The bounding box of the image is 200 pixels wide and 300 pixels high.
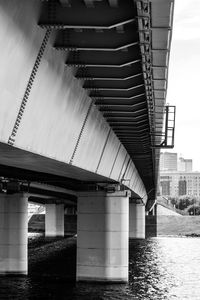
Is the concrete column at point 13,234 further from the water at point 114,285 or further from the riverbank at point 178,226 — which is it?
the riverbank at point 178,226

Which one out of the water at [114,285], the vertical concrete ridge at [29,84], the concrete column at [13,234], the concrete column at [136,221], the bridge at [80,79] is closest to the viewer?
the bridge at [80,79]

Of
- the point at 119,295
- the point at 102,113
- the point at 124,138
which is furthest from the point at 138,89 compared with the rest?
the point at 119,295

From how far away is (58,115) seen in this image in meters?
17.4

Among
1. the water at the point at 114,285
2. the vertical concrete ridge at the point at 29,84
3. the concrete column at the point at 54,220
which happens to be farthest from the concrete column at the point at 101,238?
the concrete column at the point at 54,220

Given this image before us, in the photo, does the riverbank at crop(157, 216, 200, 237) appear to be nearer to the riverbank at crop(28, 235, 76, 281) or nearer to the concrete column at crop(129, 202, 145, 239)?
the concrete column at crop(129, 202, 145, 239)

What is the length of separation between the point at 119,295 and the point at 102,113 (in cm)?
1274

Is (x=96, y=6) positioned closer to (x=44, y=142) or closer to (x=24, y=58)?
(x=24, y=58)

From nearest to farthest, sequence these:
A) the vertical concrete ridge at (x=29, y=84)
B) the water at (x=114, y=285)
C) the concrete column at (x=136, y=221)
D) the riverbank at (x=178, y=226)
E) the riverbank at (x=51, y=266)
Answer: the vertical concrete ridge at (x=29, y=84) → the water at (x=114, y=285) → the riverbank at (x=51, y=266) → the concrete column at (x=136, y=221) → the riverbank at (x=178, y=226)

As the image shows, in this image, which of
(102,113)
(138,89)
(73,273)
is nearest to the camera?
(138,89)

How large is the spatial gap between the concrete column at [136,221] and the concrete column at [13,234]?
53.6 meters

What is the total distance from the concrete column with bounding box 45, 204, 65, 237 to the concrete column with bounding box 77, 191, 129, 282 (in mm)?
73790

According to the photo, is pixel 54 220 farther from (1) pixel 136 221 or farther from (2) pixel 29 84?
(2) pixel 29 84

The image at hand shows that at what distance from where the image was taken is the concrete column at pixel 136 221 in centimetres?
10142

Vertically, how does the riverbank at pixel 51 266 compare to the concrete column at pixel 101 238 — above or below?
below
